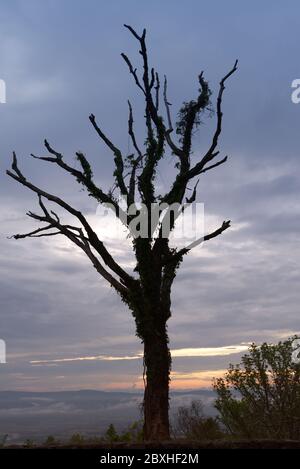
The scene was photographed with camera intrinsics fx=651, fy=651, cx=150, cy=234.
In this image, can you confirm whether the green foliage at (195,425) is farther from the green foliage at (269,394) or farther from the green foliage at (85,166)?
the green foliage at (85,166)

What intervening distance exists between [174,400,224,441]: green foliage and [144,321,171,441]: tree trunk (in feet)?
19.2

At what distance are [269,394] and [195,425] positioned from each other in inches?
232

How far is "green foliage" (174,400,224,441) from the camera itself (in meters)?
24.3

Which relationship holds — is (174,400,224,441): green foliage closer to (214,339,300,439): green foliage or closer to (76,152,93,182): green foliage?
(214,339,300,439): green foliage

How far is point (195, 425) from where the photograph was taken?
26.2 m

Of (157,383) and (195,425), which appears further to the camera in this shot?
(195,425)

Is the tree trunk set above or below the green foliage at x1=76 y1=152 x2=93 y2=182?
below

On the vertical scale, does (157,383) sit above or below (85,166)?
below

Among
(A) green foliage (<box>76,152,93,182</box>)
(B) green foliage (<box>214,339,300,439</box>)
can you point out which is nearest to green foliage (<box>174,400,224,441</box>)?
(B) green foliage (<box>214,339,300,439</box>)

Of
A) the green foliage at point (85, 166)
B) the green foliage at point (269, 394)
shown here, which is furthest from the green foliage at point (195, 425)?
the green foliage at point (85, 166)

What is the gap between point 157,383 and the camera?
61.7 feet

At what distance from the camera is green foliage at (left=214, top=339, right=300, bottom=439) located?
67.8 ft

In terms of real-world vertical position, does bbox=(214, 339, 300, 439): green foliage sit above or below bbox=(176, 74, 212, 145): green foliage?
below

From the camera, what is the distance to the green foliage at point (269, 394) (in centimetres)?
2067
